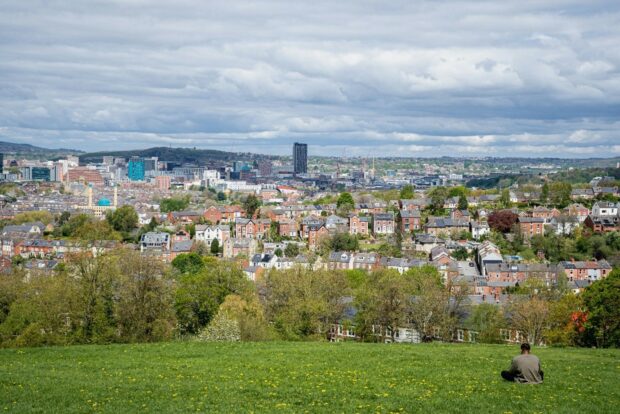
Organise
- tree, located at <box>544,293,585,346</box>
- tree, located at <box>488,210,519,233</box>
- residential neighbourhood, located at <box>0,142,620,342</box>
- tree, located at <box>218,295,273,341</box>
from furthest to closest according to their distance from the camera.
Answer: tree, located at <box>488,210,519,233</box> < residential neighbourhood, located at <box>0,142,620,342</box> < tree, located at <box>544,293,585,346</box> < tree, located at <box>218,295,273,341</box>

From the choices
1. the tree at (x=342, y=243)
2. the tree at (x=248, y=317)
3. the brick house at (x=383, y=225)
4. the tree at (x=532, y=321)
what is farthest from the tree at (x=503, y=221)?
the tree at (x=248, y=317)

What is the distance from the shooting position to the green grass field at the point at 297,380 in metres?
13.5

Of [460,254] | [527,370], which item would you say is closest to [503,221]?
[460,254]

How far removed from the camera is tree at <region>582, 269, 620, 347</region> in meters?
28.0

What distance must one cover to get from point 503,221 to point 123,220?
5269 cm

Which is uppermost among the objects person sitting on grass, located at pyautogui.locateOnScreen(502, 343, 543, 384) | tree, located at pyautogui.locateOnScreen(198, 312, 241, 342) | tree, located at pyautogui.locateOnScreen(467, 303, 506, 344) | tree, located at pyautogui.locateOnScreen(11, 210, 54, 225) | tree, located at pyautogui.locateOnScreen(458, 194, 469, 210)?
tree, located at pyautogui.locateOnScreen(458, 194, 469, 210)

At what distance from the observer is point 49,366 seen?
18359 millimetres

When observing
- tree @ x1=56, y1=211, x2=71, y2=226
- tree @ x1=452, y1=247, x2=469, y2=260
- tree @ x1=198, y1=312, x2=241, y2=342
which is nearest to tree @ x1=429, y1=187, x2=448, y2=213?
tree @ x1=452, y1=247, x2=469, y2=260

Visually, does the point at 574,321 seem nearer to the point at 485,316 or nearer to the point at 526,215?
the point at 485,316

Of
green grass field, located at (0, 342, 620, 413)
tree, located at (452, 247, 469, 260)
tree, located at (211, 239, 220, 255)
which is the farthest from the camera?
tree, located at (211, 239, 220, 255)

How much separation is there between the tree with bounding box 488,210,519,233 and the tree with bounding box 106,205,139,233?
5047 centimetres

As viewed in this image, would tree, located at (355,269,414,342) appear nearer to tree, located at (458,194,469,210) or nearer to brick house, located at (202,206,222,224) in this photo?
tree, located at (458,194,469,210)

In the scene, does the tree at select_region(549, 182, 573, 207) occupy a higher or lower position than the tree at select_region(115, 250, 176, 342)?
higher

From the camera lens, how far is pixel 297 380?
1590cm
